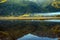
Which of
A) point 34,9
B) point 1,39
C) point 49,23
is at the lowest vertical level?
point 1,39

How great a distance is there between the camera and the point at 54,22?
656 centimetres

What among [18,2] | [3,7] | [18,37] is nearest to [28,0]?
[18,2]

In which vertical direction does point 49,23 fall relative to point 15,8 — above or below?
below

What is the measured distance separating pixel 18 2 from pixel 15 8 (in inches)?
9.5

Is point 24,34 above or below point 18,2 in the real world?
below

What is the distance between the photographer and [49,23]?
6.58 meters

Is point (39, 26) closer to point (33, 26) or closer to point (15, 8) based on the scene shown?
point (33, 26)

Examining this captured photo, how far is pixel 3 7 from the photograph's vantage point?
6691 mm

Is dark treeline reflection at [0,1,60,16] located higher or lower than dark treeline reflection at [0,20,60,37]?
higher

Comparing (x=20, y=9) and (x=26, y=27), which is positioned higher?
(x=20, y=9)

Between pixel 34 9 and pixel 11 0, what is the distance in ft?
2.91

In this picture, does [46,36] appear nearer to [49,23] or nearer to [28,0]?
[49,23]

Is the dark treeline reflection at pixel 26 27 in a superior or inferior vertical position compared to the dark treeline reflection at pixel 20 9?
inferior

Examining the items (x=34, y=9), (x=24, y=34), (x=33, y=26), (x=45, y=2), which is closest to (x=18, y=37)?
(x=24, y=34)
